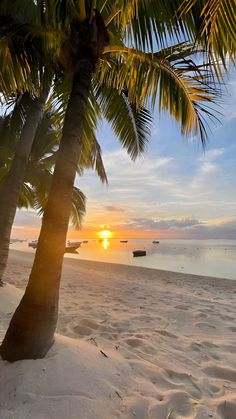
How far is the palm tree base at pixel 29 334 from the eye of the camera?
8.17 ft

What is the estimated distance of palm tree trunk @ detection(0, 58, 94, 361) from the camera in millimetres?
2535

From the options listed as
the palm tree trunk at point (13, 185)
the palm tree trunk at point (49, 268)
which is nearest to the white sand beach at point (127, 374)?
the palm tree trunk at point (49, 268)

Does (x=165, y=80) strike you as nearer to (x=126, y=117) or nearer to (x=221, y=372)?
(x=126, y=117)

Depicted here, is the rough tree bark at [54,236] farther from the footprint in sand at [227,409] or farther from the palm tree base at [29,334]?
the footprint in sand at [227,409]

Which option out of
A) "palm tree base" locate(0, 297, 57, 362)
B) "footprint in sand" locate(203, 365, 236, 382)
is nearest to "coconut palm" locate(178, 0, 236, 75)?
"palm tree base" locate(0, 297, 57, 362)

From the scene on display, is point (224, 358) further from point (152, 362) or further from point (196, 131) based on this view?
point (196, 131)

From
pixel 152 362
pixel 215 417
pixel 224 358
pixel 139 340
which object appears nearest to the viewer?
pixel 215 417

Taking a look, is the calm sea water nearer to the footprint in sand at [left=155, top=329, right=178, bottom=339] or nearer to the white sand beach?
the footprint in sand at [left=155, top=329, right=178, bottom=339]

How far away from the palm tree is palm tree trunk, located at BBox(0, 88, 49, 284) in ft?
7.63

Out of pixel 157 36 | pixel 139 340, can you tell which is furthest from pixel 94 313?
pixel 157 36

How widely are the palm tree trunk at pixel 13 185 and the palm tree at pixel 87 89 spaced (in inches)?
91.5

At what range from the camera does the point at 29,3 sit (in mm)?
4629

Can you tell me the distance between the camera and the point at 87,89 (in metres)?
3.21

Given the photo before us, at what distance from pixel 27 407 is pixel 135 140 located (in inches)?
196
